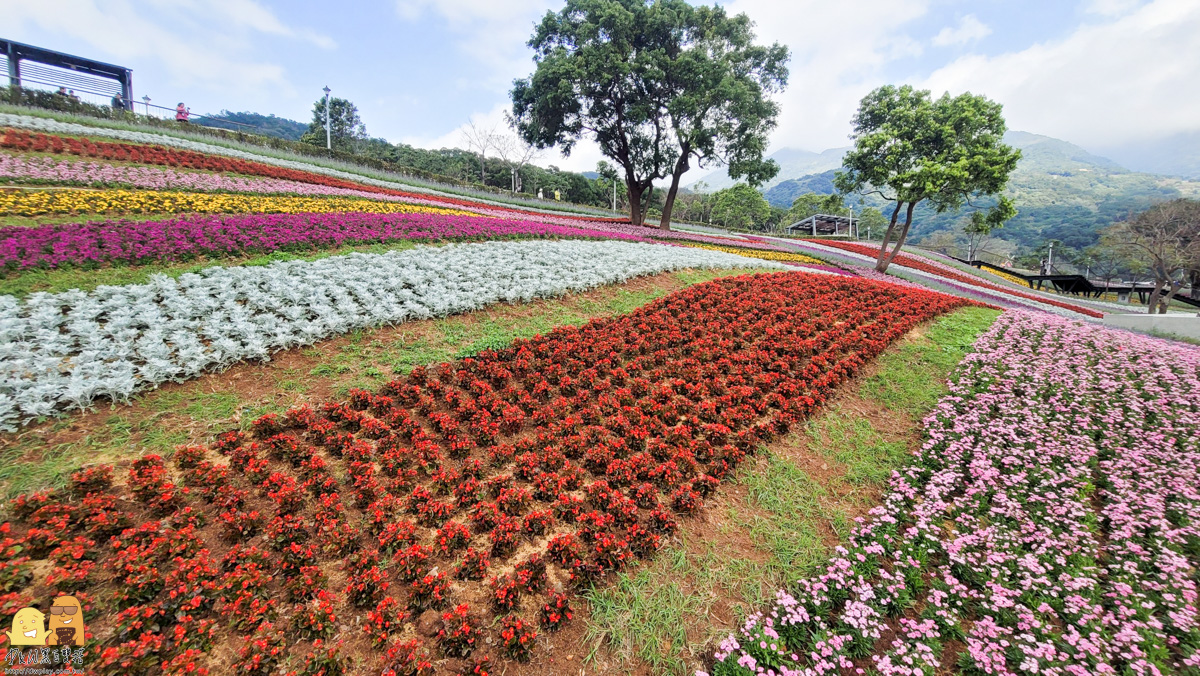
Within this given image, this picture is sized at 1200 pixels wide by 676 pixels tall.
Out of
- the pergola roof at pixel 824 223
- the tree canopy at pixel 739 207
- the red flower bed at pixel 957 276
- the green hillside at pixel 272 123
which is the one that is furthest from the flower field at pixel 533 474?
the green hillside at pixel 272 123

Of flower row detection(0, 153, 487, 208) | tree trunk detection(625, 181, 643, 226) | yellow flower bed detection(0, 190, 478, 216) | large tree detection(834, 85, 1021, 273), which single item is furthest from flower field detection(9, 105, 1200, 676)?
tree trunk detection(625, 181, 643, 226)

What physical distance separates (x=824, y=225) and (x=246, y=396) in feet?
224

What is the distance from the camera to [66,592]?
8.22 ft

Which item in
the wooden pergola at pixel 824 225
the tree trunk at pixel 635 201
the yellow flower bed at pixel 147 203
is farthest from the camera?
the wooden pergola at pixel 824 225

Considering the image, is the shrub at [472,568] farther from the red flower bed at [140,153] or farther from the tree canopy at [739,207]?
the tree canopy at [739,207]

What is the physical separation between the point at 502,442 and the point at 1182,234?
3778cm

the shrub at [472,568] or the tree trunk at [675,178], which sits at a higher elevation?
the tree trunk at [675,178]

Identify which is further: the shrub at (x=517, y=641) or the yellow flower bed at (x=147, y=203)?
the yellow flower bed at (x=147, y=203)

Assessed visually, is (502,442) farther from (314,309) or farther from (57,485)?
(314,309)

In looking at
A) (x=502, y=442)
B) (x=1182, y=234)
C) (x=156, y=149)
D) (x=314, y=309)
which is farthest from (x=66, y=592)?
(x=1182, y=234)

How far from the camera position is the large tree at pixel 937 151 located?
55.6 feet

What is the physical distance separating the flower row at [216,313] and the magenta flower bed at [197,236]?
150 cm

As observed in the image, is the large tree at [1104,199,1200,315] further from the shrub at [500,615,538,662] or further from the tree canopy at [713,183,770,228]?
the shrub at [500,615,538,662]

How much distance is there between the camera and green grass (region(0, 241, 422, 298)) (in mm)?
5645
